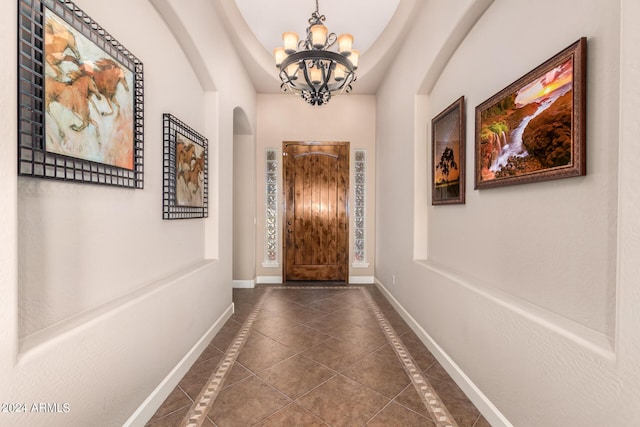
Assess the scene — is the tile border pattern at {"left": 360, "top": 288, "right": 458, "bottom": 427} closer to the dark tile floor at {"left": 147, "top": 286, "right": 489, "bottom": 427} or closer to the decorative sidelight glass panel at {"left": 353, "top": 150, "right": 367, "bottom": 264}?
the dark tile floor at {"left": 147, "top": 286, "right": 489, "bottom": 427}

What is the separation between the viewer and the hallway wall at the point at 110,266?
105 cm

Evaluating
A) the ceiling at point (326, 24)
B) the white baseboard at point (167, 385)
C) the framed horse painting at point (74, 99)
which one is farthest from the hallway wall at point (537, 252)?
the framed horse painting at point (74, 99)

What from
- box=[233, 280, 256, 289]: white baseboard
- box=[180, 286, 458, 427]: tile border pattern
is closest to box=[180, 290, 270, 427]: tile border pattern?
box=[180, 286, 458, 427]: tile border pattern

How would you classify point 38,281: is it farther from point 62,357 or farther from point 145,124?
point 145,124

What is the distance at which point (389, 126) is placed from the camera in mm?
4402

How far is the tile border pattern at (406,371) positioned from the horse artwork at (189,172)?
139 cm

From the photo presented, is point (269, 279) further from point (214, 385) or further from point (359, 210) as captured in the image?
point (214, 385)

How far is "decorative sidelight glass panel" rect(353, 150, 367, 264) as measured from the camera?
5.40m

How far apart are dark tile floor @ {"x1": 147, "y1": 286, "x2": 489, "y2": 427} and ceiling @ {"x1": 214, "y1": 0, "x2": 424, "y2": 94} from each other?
337cm

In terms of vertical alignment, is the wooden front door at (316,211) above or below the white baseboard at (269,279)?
above

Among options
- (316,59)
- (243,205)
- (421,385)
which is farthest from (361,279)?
(316,59)

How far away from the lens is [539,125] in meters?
1.60

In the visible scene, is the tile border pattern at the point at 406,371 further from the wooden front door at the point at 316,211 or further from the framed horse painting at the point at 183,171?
the wooden front door at the point at 316,211

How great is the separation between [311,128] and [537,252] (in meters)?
4.29
